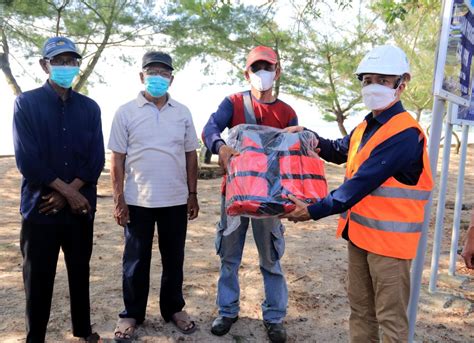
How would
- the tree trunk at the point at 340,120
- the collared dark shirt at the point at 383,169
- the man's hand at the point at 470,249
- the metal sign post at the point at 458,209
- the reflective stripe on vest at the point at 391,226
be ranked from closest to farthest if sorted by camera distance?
1. the man's hand at the point at 470,249
2. the collared dark shirt at the point at 383,169
3. the reflective stripe on vest at the point at 391,226
4. the metal sign post at the point at 458,209
5. the tree trunk at the point at 340,120

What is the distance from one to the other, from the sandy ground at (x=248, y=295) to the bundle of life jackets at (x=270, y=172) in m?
1.26

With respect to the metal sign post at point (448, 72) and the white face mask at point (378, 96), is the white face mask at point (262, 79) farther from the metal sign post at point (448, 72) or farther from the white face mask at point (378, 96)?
the metal sign post at point (448, 72)

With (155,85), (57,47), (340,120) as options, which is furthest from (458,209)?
(340,120)

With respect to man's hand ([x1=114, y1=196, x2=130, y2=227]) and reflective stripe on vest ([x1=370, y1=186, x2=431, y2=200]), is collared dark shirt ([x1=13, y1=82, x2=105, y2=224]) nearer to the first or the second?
man's hand ([x1=114, y1=196, x2=130, y2=227])

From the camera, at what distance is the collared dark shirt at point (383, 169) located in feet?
6.70

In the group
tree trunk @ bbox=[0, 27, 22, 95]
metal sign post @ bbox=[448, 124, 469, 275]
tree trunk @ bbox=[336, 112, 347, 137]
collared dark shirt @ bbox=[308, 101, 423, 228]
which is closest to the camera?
collared dark shirt @ bbox=[308, 101, 423, 228]

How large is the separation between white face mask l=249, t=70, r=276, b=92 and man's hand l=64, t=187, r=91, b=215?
53.7 inches

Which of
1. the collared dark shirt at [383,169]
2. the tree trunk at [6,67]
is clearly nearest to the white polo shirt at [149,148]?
the collared dark shirt at [383,169]

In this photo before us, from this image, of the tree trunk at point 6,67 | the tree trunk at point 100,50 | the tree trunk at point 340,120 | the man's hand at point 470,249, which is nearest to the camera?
the man's hand at point 470,249

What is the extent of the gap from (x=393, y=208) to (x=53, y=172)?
1962 millimetres

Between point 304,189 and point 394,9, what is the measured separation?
401cm

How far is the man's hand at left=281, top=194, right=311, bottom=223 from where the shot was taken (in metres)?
2.21

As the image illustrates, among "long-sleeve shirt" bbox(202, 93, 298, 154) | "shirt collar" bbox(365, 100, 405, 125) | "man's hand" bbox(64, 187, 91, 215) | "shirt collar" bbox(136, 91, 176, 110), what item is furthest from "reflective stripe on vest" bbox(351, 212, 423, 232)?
"man's hand" bbox(64, 187, 91, 215)

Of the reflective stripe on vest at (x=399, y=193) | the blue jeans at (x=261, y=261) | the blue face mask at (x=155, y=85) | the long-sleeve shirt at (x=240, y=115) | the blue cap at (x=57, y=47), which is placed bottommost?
Result: the blue jeans at (x=261, y=261)
